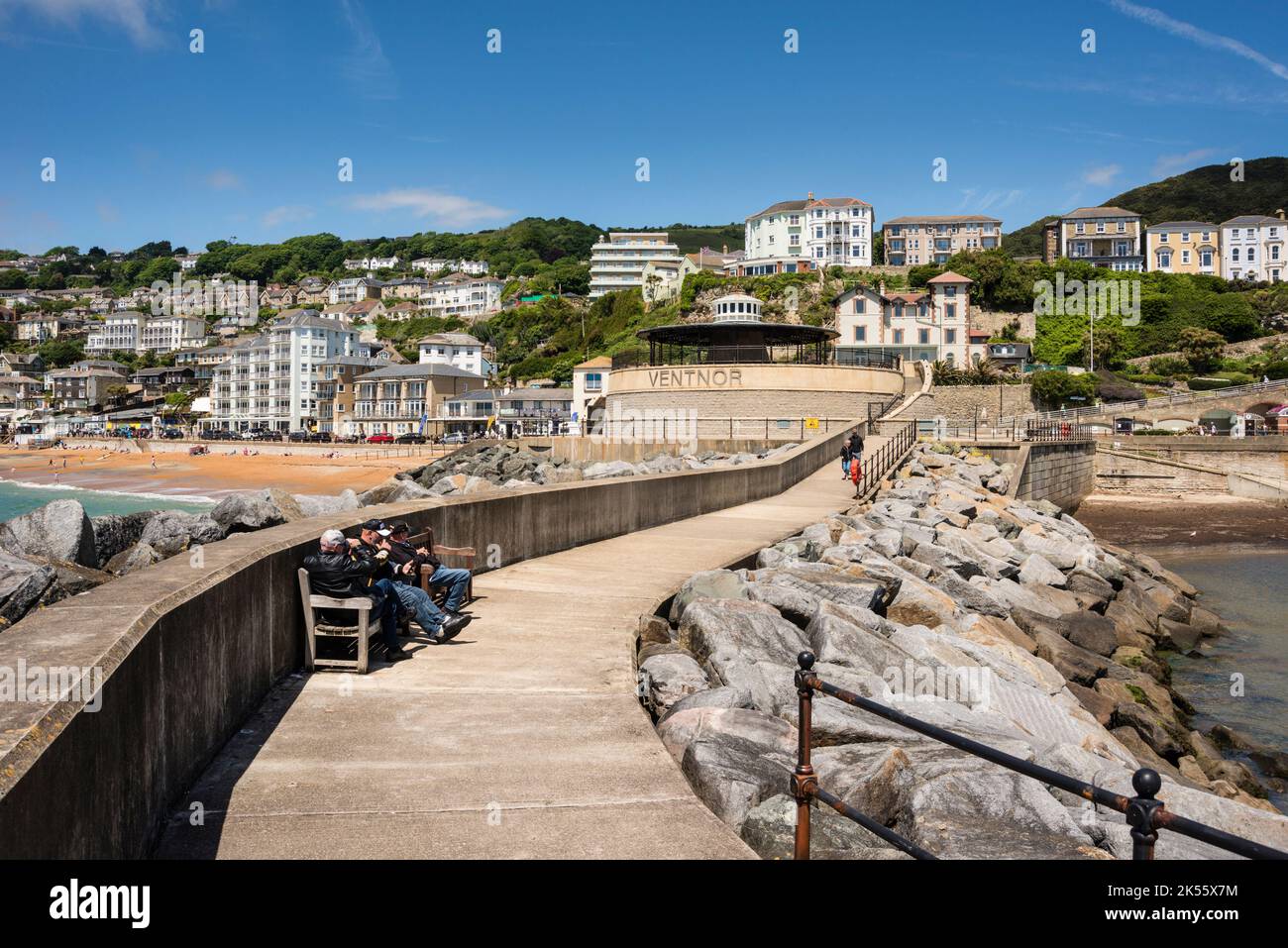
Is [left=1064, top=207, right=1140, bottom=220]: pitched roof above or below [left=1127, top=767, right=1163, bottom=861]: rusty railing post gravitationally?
above

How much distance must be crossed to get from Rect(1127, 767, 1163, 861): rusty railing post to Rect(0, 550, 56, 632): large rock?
22.2 ft

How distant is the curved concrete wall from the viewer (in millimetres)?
2863

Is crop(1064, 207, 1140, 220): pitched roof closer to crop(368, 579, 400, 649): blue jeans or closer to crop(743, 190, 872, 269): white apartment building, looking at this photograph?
crop(743, 190, 872, 269): white apartment building

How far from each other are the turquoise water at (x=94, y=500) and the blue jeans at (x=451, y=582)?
36856mm

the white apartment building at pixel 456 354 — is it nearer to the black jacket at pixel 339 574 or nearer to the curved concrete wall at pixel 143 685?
the black jacket at pixel 339 574

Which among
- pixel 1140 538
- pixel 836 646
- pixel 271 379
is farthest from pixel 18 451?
pixel 836 646

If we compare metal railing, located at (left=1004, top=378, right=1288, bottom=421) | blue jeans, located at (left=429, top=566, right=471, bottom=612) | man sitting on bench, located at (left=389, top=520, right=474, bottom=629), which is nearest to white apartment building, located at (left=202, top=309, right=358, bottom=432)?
metal railing, located at (left=1004, top=378, right=1288, bottom=421)

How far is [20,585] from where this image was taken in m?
6.66

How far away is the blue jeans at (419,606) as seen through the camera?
7.94m

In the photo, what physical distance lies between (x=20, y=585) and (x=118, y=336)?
705 feet

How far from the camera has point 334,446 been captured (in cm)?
9069

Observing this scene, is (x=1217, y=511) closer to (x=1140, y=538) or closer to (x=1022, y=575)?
(x=1140, y=538)

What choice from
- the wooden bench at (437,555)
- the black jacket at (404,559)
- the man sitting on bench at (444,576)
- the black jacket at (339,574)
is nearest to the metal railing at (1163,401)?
the wooden bench at (437,555)
